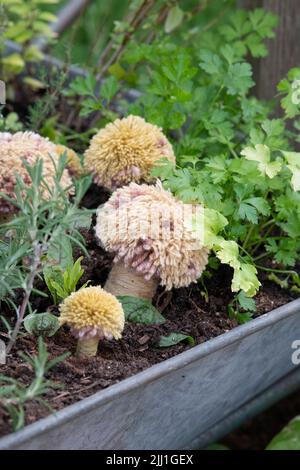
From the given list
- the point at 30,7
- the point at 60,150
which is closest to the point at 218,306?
the point at 60,150

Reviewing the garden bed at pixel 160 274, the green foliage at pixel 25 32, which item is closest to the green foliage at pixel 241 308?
the garden bed at pixel 160 274

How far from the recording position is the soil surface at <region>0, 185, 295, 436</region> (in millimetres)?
1214

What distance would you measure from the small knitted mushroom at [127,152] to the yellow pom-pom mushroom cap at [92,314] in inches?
14.6

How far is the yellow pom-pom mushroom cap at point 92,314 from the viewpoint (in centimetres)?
122

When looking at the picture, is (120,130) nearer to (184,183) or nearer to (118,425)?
(184,183)

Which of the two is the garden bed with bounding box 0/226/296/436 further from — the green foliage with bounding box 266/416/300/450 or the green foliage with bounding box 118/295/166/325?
the green foliage with bounding box 266/416/300/450

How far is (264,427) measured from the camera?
79.6 inches

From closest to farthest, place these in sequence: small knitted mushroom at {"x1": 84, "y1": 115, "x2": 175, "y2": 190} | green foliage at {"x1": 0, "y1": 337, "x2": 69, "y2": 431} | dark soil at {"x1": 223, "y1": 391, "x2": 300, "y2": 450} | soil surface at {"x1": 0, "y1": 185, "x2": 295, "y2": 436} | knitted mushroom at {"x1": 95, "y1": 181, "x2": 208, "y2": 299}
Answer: green foliage at {"x1": 0, "y1": 337, "x2": 69, "y2": 431} < soil surface at {"x1": 0, "y1": 185, "x2": 295, "y2": 436} < knitted mushroom at {"x1": 95, "y1": 181, "x2": 208, "y2": 299} < small knitted mushroom at {"x1": 84, "y1": 115, "x2": 175, "y2": 190} < dark soil at {"x1": 223, "y1": 391, "x2": 300, "y2": 450}

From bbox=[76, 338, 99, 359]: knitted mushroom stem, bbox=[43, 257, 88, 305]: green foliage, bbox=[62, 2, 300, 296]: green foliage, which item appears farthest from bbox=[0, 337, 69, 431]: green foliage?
bbox=[62, 2, 300, 296]: green foliage

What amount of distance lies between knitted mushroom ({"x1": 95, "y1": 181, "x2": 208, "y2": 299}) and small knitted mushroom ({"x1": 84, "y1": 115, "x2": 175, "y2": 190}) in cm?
15

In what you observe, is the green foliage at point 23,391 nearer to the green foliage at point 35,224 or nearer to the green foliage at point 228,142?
the green foliage at point 35,224

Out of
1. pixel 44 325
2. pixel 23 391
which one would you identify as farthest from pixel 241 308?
pixel 23 391

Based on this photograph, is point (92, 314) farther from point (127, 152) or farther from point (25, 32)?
point (25, 32)

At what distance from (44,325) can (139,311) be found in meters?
0.19
